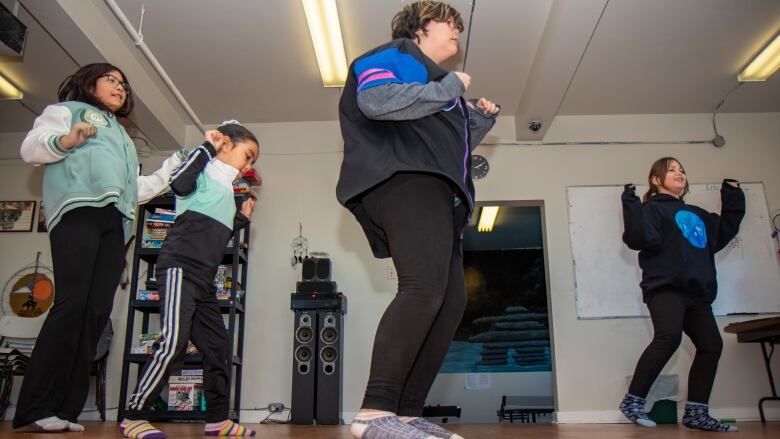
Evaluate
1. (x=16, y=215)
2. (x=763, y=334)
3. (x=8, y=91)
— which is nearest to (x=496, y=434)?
(x=763, y=334)

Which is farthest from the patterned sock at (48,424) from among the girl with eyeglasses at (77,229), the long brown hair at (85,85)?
the long brown hair at (85,85)

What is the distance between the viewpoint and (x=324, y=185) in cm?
517

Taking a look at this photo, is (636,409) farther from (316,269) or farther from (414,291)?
(316,269)

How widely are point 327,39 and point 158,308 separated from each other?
244cm

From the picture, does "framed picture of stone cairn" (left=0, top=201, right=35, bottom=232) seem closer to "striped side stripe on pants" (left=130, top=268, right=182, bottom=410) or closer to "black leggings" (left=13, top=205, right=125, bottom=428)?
"black leggings" (left=13, top=205, right=125, bottom=428)

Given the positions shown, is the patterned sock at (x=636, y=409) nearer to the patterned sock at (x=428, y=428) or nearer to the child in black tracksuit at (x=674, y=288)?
the child in black tracksuit at (x=674, y=288)

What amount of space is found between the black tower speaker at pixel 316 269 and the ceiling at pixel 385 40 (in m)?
1.36

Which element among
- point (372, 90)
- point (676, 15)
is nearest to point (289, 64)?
point (676, 15)

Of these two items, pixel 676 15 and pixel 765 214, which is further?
pixel 765 214

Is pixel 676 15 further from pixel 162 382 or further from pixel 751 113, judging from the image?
pixel 162 382

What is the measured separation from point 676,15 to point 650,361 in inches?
90.0

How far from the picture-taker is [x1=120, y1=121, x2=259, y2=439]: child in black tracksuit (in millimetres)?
→ 2102

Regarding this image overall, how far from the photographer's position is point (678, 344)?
304 centimetres

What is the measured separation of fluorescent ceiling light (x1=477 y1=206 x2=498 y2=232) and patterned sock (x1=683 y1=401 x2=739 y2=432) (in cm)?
341
